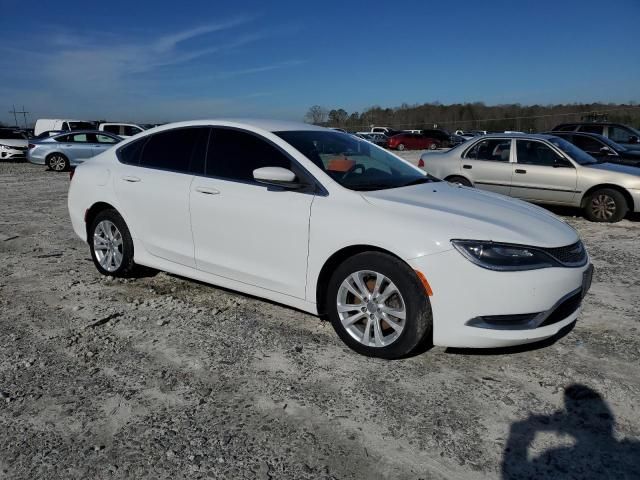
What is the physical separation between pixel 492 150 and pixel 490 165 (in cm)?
33

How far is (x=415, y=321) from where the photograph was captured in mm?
3309

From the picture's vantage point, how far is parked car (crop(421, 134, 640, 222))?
8586 millimetres

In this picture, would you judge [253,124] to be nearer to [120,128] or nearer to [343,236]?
[343,236]

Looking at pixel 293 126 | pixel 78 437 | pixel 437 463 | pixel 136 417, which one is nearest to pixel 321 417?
pixel 437 463

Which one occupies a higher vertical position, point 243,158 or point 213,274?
point 243,158

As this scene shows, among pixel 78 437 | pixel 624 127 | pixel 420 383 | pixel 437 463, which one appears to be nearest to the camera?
pixel 437 463

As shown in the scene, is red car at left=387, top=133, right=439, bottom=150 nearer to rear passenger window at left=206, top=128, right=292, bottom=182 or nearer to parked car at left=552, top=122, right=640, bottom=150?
parked car at left=552, top=122, right=640, bottom=150

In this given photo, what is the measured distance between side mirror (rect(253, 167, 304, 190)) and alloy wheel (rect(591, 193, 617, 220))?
6804 mm

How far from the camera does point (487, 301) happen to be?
3.16 meters

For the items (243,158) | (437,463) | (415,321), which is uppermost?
(243,158)

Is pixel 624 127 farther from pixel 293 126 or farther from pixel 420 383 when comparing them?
pixel 420 383

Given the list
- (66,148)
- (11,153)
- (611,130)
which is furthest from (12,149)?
(611,130)

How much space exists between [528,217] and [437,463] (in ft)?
6.35

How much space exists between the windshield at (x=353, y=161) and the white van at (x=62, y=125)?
23774 mm
